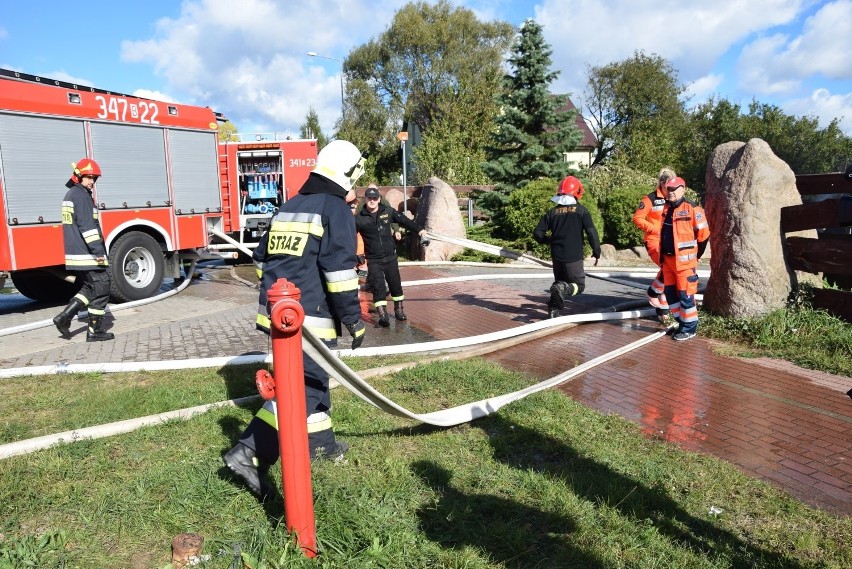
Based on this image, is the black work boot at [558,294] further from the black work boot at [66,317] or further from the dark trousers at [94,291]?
the black work boot at [66,317]

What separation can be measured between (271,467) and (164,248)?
8.23 metres

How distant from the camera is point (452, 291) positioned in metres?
10.3

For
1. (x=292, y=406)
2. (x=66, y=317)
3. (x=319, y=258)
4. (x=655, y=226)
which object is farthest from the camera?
(x=655, y=226)

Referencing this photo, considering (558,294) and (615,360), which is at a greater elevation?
(558,294)

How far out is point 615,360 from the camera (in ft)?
19.9

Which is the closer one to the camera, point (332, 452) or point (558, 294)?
point (332, 452)

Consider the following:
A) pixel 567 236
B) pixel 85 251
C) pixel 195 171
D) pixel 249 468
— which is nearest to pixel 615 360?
pixel 567 236

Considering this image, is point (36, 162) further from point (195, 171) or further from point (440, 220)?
point (440, 220)

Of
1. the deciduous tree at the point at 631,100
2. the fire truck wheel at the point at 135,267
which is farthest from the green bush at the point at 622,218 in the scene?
the deciduous tree at the point at 631,100

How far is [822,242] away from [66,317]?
8.10 m

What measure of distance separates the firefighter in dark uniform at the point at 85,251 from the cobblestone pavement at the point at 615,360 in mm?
258

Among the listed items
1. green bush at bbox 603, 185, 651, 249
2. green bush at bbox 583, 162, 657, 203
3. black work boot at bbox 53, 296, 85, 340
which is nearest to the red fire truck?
black work boot at bbox 53, 296, 85, 340

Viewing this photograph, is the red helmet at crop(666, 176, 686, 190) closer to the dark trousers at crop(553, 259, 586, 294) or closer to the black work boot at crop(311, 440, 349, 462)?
the dark trousers at crop(553, 259, 586, 294)

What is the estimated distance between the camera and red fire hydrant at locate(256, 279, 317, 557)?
2521 millimetres
